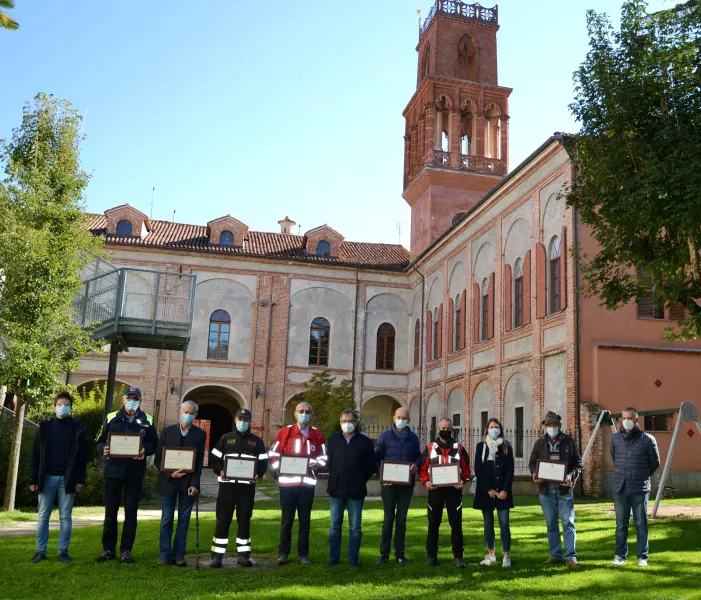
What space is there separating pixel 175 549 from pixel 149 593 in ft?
5.13

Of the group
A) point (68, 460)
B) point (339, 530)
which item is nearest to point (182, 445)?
point (68, 460)

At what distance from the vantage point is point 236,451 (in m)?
8.81

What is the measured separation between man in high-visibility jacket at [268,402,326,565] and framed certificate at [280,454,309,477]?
35 mm

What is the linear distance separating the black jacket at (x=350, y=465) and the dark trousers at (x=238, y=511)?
3.23 ft

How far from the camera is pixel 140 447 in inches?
346

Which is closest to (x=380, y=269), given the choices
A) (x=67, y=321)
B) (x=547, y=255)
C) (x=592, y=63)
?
(x=547, y=255)

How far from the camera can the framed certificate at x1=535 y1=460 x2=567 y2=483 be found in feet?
28.4

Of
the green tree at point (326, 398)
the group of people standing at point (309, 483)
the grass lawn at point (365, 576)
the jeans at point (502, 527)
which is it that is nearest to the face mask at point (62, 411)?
the group of people standing at point (309, 483)

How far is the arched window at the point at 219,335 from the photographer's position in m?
35.7

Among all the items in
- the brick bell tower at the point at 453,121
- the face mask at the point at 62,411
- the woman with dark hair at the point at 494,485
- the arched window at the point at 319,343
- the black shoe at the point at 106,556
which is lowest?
the black shoe at the point at 106,556

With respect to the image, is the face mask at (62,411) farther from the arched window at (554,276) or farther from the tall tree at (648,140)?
the arched window at (554,276)

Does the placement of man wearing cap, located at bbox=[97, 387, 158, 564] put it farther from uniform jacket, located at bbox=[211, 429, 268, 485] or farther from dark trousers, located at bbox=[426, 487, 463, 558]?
dark trousers, located at bbox=[426, 487, 463, 558]

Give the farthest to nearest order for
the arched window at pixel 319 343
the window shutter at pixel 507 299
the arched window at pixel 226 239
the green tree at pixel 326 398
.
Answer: the arched window at pixel 226 239, the arched window at pixel 319 343, the green tree at pixel 326 398, the window shutter at pixel 507 299

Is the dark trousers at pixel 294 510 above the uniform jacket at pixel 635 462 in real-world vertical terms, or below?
below
